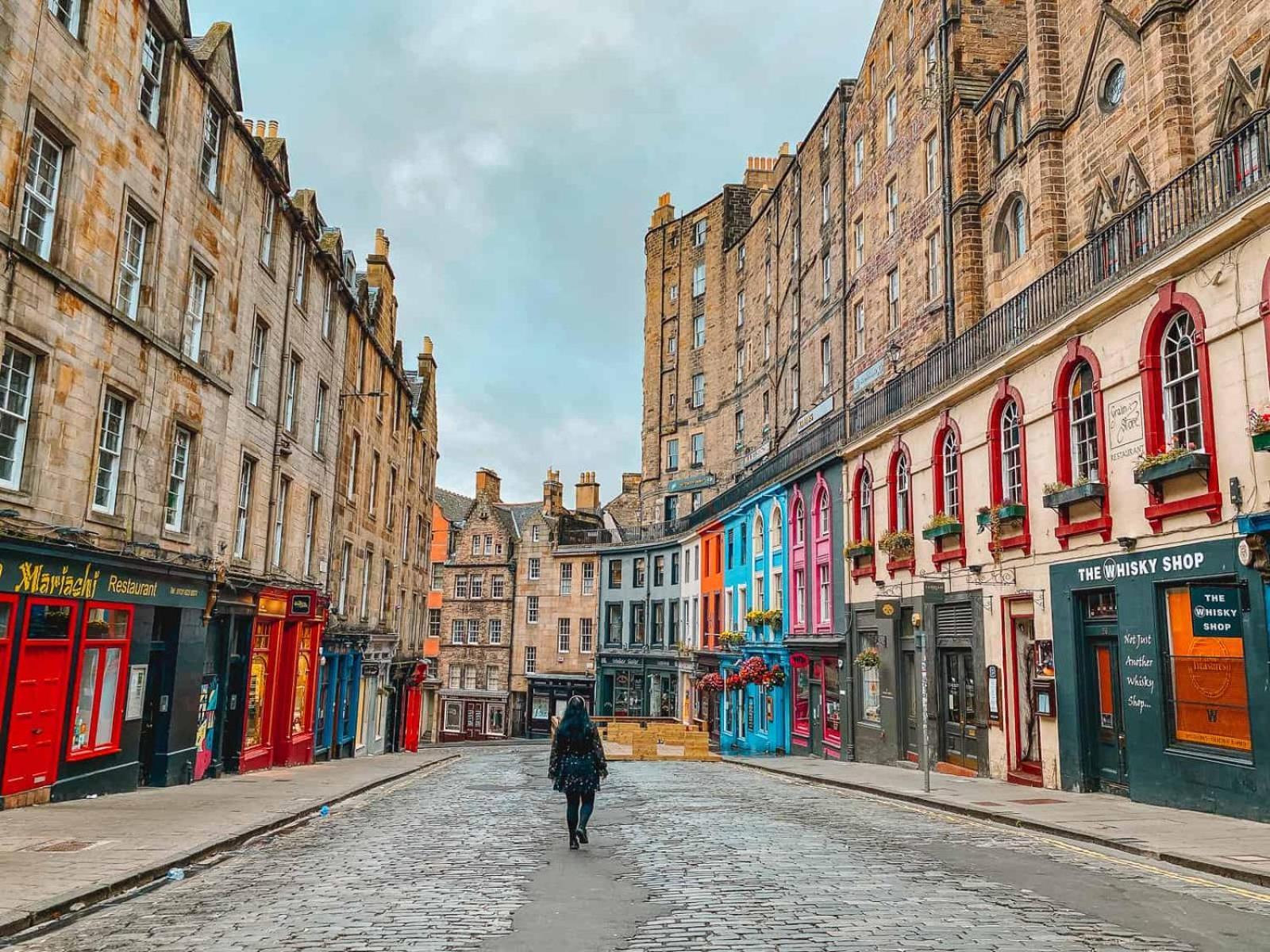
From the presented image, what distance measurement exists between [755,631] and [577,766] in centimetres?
2598

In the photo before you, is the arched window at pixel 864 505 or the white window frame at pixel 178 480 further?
the arched window at pixel 864 505

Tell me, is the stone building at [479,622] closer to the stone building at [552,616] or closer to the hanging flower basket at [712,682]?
the stone building at [552,616]

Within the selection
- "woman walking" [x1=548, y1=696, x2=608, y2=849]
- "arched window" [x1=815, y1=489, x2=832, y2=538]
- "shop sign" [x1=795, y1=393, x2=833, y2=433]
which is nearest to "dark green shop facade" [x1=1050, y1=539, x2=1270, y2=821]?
"woman walking" [x1=548, y1=696, x2=608, y2=849]

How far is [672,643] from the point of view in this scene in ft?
171

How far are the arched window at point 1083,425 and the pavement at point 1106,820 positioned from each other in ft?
16.4

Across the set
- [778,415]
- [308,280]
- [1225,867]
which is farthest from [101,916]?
[778,415]

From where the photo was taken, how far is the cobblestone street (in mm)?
6672

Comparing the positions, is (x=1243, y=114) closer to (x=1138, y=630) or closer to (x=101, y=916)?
(x=1138, y=630)

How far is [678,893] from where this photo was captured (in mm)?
8047

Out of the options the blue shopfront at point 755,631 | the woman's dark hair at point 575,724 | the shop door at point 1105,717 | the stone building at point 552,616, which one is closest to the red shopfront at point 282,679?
the woman's dark hair at point 575,724

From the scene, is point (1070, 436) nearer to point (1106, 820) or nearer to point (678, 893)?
point (1106, 820)

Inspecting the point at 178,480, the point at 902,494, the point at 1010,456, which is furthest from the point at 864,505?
the point at 178,480

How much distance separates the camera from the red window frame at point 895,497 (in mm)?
22984

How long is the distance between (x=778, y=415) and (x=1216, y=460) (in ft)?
101
